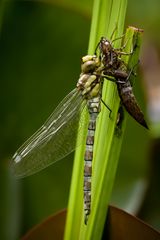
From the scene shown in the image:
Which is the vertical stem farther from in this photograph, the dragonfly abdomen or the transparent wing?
the transparent wing

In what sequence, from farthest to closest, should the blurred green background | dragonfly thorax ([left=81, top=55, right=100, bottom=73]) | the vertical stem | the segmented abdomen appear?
the blurred green background < dragonfly thorax ([left=81, top=55, right=100, bottom=73]) < the segmented abdomen < the vertical stem

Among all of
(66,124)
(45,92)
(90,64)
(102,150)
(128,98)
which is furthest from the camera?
(45,92)

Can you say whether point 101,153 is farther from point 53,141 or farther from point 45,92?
point 45,92

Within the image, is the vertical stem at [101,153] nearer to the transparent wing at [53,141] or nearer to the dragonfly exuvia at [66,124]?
the dragonfly exuvia at [66,124]

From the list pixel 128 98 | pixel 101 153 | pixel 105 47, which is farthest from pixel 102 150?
pixel 105 47

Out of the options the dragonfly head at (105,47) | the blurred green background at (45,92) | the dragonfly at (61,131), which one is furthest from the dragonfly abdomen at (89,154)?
the blurred green background at (45,92)

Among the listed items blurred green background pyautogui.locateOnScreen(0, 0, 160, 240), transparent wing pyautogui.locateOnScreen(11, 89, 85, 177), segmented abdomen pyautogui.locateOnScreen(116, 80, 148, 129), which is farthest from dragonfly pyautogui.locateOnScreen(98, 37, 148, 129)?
blurred green background pyautogui.locateOnScreen(0, 0, 160, 240)
